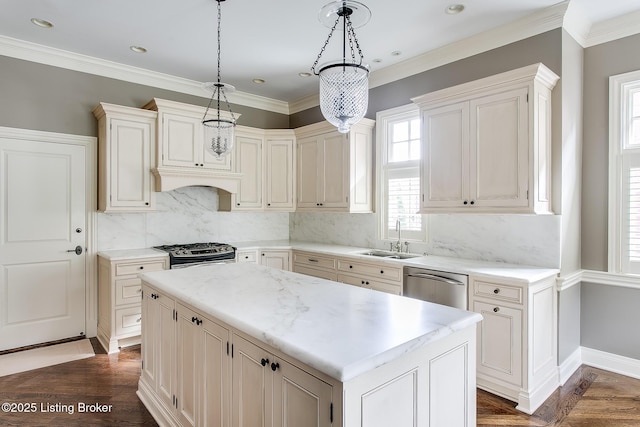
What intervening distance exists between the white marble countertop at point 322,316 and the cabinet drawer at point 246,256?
1996 mm

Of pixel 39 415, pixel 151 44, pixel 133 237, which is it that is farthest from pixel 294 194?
pixel 39 415

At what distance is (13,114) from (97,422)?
120 inches

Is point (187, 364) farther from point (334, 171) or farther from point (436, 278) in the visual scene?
point (334, 171)

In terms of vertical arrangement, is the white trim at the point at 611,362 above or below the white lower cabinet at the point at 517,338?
below

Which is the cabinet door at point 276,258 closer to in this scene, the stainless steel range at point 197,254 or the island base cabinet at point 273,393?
the stainless steel range at point 197,254

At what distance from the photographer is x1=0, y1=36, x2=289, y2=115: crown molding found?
354 centimetres

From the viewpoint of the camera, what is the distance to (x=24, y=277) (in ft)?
11.9

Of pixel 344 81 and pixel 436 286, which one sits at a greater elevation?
pixel 344 81

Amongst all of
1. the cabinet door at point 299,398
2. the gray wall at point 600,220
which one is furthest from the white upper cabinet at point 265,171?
the cabinet door at point 299,398

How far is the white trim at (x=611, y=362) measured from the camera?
300 cm

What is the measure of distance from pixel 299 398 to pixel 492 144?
2.55 meters

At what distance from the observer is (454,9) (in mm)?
2895

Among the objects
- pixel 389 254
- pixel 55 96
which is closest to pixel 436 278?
pixel 389 254

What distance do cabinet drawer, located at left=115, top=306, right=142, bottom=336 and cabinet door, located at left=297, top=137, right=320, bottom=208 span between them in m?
2.32
